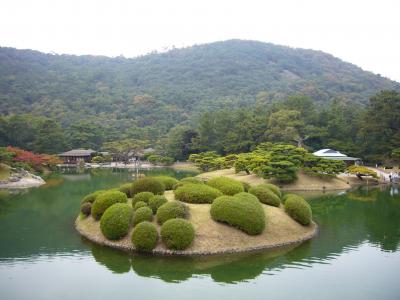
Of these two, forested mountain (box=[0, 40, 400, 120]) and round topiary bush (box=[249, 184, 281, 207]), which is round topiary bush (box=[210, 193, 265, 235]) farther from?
forested mountain (box=[0, 40, 400, 120])

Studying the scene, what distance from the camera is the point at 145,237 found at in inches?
576

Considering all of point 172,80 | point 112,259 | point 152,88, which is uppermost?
point 172,80

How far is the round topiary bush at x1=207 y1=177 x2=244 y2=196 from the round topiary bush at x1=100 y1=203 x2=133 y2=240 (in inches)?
192

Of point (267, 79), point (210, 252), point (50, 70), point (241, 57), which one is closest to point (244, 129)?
point (210, 252)

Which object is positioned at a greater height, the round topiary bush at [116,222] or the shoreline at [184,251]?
the round topiary bush at [116,222]

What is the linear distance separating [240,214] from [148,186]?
210 inches

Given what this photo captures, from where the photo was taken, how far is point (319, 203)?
27.3m

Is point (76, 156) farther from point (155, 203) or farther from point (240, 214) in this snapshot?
point (240, 214)

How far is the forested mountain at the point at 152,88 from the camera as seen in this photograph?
7824 centimetres

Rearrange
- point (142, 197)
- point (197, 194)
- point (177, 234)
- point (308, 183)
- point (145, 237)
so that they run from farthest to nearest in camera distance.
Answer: point (308, 183) < point (197, 194) < point (142, 197) < point (145, 237) < point (177, 234)

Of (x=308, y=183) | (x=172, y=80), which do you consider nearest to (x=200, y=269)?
(x=308, y=183)

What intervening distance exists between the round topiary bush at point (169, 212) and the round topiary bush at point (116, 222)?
131 centimetres

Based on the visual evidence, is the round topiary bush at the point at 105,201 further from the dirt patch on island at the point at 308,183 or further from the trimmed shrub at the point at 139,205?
the dirt patch on island at the point at 308,183

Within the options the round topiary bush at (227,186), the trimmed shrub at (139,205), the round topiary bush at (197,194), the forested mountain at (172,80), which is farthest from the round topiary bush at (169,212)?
the forested mountain at (172,80)
